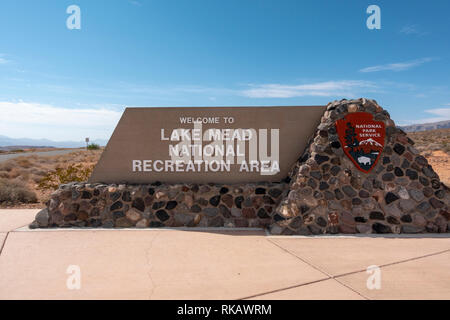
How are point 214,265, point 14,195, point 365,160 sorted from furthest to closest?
1. point 14,195
2. point 365,160
3. point 214,265

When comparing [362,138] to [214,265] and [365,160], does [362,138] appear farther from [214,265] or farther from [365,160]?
[214,265]

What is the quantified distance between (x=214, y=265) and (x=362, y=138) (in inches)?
193

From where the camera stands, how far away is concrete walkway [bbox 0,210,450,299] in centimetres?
400

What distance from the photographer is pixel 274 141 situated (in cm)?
782

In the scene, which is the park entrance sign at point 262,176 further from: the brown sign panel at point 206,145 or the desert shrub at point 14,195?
the desert shrub at point 14,195

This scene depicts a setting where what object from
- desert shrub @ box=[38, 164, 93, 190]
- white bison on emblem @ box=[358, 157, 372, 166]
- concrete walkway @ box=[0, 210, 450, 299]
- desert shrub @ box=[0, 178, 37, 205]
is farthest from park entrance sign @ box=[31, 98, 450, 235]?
desert shrub @ box=[0, 178, 37, 205]

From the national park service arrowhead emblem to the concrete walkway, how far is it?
187 centimetres

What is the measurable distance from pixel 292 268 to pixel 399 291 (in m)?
1.48

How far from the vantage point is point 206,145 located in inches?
307

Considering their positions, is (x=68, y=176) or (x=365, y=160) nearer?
(x=365, y=160)

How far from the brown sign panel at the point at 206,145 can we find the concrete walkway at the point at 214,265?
4.98 ft

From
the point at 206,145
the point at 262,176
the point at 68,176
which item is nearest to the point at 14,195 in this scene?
the point at 68,176

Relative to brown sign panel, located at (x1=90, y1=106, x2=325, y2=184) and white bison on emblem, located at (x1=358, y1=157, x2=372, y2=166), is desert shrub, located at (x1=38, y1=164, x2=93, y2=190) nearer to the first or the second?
brown sign panel, located at (x1=90, y1=106, x2=325, y2=184)
